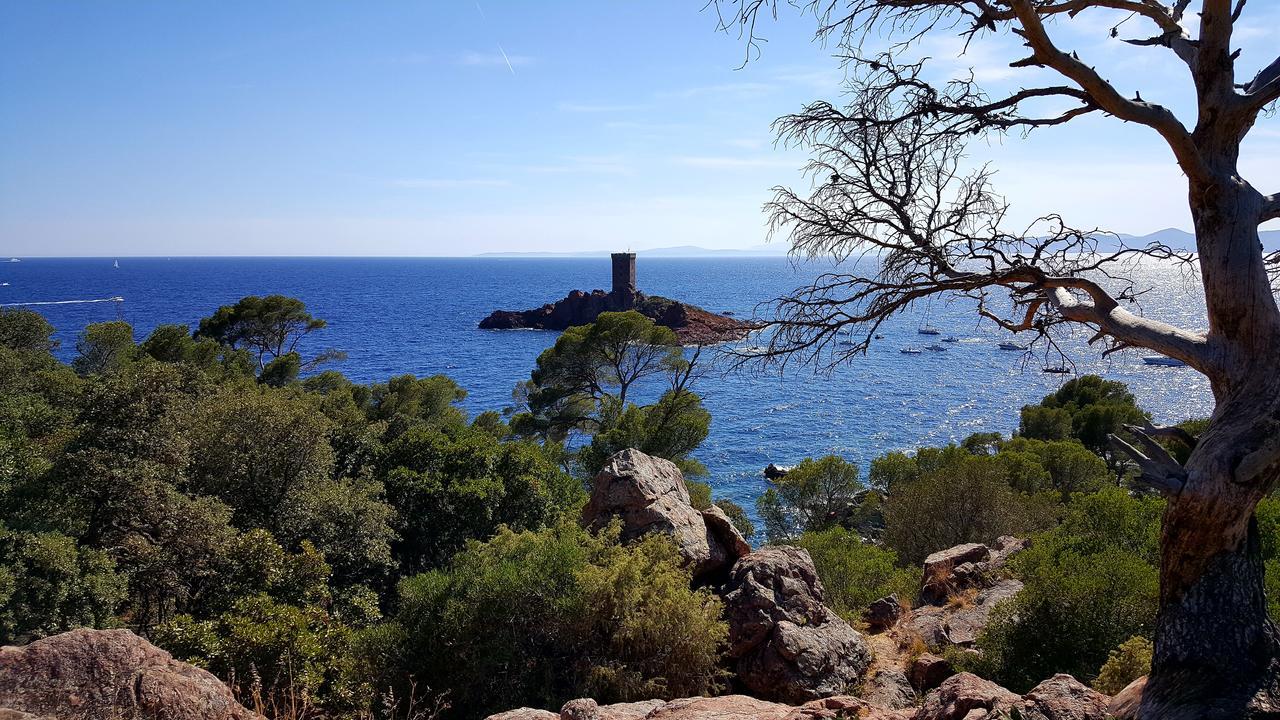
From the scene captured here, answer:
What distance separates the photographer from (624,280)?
9044 centimetres

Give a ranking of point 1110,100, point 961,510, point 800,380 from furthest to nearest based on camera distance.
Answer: point 800,380 < point 961,510 < point 1110,100

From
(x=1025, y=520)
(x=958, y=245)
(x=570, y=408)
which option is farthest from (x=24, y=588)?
(x=570, y=408)

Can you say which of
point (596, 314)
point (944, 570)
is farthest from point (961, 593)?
point (596, 314)

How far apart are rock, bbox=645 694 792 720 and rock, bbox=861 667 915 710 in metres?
2.12

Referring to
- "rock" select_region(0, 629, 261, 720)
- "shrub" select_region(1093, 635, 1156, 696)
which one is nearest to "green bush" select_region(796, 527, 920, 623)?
"shrub" select_region(1093, 635, 1156, 696)

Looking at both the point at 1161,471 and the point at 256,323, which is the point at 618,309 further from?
the point at 1161,471


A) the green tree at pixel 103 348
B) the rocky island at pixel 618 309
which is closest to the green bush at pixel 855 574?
the green tree at pixel 103 348

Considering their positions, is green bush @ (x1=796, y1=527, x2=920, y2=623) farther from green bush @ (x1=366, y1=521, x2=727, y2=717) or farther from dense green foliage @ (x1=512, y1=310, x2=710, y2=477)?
dense green foliage @ (x1=512, y1=310, x2=710, y2=477)

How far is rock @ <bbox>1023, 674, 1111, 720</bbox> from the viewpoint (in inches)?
210

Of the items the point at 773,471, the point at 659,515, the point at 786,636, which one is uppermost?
the point at 659,515

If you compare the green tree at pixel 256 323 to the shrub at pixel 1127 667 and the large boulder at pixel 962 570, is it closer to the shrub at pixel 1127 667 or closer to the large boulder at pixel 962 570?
the large boulder at pixel 962 570

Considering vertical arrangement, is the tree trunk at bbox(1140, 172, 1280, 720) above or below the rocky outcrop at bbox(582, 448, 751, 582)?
above

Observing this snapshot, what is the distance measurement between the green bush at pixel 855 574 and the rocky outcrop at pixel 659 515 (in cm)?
341

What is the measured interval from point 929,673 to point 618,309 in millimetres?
82320
